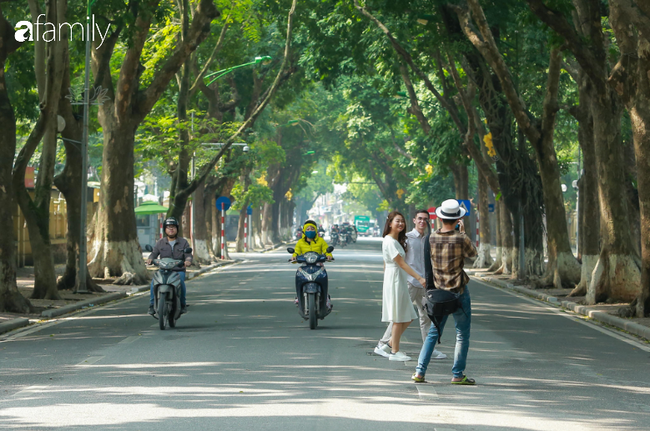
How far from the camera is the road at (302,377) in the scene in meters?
7.28

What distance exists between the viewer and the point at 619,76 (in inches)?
617

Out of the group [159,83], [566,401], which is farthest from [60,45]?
[566,401]

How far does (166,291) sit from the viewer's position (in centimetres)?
1385

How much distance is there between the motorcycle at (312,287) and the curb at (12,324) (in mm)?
4363

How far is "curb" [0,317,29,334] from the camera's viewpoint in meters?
14.2

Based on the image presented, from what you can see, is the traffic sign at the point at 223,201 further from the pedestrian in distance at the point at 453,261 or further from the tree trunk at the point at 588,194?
the pedestrian in distance at the point at 453,261

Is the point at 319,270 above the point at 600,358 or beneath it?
above

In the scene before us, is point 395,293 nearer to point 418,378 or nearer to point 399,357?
point 399,357

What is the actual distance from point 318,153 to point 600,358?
55.5 metres

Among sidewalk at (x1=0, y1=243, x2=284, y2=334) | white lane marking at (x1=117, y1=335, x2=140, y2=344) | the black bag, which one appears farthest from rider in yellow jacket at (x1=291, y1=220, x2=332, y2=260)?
the black bag

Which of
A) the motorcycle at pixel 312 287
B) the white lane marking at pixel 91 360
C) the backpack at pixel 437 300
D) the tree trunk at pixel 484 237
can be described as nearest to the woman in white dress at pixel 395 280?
the backpack at pixel 437 300

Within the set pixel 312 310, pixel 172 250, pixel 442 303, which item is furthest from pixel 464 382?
pixel 172 250

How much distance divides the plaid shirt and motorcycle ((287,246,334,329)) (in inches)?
204

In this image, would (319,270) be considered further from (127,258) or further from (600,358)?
(127,258)
